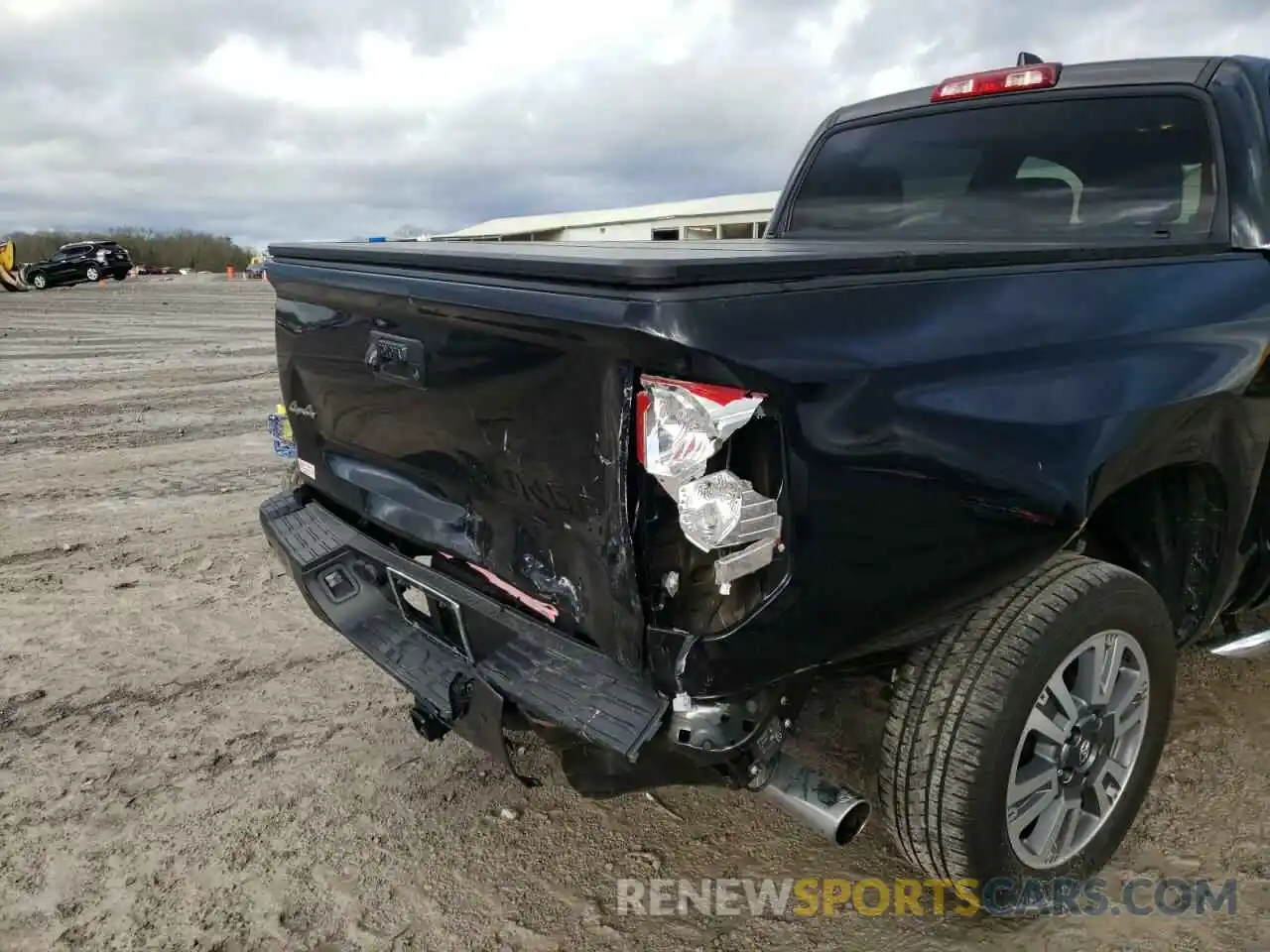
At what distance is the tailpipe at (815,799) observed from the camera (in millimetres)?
1976

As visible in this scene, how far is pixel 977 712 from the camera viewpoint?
6.68 feet

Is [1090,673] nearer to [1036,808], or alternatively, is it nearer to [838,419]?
[1036,808]

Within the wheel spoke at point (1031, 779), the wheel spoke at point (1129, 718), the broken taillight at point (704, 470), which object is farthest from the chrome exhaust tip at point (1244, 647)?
the broken taillight at point (704, 470)

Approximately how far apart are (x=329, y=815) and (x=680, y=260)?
1989 millimetres

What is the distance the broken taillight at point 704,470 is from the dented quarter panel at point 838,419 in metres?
0.04

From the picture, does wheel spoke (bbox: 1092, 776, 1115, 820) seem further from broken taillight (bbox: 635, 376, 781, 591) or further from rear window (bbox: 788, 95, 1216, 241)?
rear window (bbox: 788, 95, 1216, 241)

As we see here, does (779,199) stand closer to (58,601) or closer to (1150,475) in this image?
(1150,475)

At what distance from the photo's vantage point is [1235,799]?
2824 millimetres

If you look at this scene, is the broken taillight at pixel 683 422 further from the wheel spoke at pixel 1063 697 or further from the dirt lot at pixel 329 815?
the dirt lot at pixel 329 815

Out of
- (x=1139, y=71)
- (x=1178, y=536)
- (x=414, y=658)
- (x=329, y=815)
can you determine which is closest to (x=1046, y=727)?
(x=1178, y=536)

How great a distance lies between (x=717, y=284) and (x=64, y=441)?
302 inches

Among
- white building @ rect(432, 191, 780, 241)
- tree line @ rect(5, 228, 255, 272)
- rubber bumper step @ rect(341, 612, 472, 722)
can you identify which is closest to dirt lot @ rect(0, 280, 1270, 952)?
rubber bumper step @ rect(341, 612, 472, 722)

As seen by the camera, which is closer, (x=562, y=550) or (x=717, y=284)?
(x=717, y=284)

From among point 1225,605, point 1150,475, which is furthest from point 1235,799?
point 1150,475
